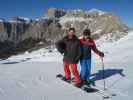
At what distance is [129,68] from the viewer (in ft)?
38.2

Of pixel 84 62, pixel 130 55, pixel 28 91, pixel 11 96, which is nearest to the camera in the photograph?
pixel 11 96

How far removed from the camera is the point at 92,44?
8.60 metres

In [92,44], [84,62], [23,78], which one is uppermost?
[92,44]

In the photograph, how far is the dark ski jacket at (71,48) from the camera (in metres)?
8.27

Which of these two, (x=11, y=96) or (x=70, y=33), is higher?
(x=70, y=33)

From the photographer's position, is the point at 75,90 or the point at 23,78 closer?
the point at 75,90

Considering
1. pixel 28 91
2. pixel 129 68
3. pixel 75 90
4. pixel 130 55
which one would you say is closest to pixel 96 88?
pixel 75 90

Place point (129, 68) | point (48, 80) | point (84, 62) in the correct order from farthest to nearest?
1. point (129, 68)
2. point (48, 80)
3. point (84, 62)

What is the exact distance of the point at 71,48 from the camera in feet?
27.2

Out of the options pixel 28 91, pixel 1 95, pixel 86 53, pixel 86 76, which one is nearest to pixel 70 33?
pixel 86 53

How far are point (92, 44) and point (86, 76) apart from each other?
101cm

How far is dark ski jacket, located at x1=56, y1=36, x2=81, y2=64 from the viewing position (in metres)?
8.27

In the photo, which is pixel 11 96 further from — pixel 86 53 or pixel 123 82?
pixel 123 82

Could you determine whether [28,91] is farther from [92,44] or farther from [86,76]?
[92,44]
